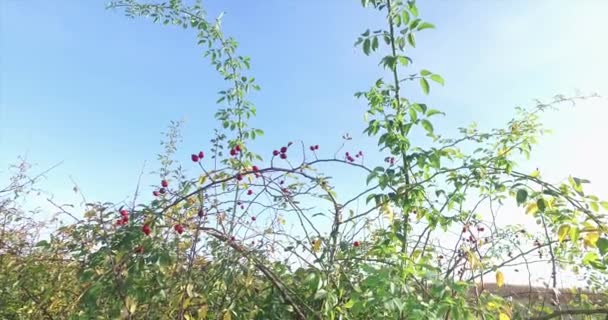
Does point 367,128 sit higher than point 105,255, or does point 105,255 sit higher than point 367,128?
point 367,128

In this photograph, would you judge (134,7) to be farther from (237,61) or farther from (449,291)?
(449,291)

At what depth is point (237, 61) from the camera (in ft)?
11.3

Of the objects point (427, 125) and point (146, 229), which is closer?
point (146, 229)

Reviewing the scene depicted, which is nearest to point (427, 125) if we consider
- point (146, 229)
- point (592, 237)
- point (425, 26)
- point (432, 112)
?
point (432, 112)

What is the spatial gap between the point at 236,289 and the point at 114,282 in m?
0.47

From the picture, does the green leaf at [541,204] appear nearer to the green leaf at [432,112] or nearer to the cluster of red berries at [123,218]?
the green leaf at [432,112]

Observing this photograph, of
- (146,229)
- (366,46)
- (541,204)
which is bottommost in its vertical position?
(146,229)

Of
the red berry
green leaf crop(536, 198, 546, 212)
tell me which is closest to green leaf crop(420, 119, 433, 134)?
green leaf crop(536, 198, 546, 212)

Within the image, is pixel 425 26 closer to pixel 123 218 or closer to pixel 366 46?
pixel 366 46

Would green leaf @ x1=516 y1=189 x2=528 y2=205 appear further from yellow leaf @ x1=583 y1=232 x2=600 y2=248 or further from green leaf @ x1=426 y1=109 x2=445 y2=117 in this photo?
green leaf @ x1=426 y1=109 x2=445 y2=117

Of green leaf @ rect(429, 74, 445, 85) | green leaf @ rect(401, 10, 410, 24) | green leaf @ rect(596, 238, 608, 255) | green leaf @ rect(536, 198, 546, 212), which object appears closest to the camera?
green leaf @ rect(596, 238, 608, 255)

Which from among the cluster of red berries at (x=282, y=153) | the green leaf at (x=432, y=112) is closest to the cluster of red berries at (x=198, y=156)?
the cluster of red berries at (x=282, y=153)

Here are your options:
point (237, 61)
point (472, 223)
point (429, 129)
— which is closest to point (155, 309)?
point (429, 129)

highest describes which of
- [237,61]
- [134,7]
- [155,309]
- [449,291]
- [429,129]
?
[134,7]
